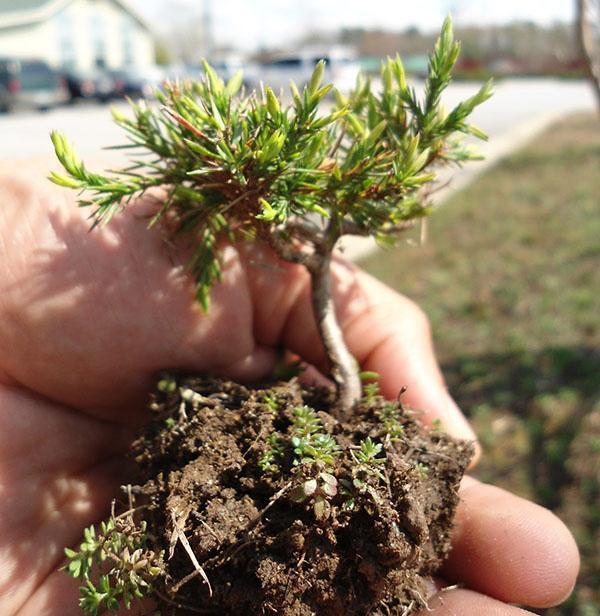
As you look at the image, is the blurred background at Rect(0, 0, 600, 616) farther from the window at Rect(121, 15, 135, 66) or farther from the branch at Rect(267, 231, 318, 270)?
the window at Rect(121, 15, 135, 66)

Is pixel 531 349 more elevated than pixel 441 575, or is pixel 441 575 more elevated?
pixel 441 575

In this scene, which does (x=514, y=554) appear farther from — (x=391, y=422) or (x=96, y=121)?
(x=96, y=121)

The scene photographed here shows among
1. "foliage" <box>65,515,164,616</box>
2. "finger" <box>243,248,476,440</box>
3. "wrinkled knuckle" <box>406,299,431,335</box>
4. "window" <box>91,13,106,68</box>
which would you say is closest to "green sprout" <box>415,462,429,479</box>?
"finger" <box>243,248,476,440</box>

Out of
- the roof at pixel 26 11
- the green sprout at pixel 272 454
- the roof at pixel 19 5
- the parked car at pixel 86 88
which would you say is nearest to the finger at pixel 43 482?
the green sprout at pixel 272 454

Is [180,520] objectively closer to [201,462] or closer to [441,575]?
[201,462]

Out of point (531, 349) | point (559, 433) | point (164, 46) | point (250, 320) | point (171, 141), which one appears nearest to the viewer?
point (171, 141)

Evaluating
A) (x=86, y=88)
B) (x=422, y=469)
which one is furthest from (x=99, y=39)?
(x=422, y=469)

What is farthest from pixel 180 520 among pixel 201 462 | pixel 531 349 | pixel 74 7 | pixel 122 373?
pixel 74 7
